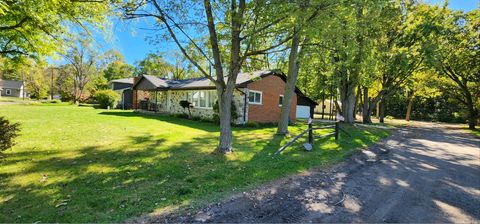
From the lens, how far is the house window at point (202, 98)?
19391 millimetres

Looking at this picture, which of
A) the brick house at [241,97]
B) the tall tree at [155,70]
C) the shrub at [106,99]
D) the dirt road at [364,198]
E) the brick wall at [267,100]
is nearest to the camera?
the dirt road at [364,198]

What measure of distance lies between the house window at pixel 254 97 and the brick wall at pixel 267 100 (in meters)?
0.24

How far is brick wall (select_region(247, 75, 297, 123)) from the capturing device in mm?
18103

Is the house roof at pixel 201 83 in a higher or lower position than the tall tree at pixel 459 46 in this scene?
lower

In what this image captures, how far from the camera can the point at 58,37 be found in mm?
Answer: 8961

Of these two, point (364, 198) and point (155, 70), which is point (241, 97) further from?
point (155, 70)

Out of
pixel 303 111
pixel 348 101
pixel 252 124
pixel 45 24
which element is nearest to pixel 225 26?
pixel 45 24

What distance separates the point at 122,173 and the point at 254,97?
43.5 feet

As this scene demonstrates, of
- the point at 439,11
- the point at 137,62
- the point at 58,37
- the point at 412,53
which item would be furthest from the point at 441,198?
the point at 137,62

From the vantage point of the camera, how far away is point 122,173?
19.1 ft

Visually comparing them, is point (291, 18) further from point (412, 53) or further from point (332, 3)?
point (412, 53)

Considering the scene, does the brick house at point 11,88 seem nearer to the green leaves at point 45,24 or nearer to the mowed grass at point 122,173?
the green leaves at point 45,24

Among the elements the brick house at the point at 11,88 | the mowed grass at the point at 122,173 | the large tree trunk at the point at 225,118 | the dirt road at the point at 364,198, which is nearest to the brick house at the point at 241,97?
the large tree trunk at the point at 225,118

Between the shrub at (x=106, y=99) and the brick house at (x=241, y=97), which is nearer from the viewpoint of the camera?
the brick house at (x=241, y=97)
